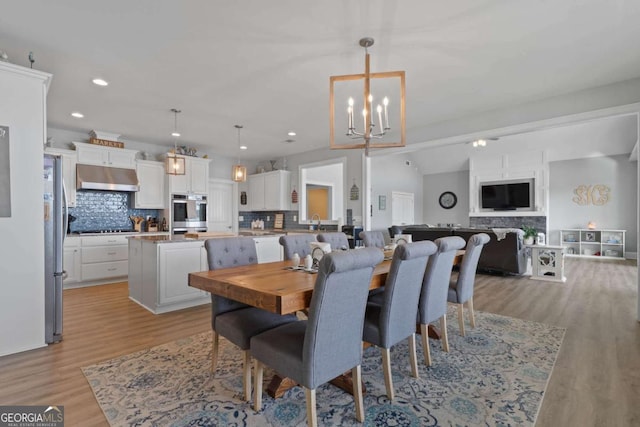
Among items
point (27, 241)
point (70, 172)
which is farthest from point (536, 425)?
point (70, 172)

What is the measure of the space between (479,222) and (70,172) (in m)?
9.87

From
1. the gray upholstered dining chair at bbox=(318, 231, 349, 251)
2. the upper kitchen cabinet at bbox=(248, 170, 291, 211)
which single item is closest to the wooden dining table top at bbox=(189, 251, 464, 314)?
the gray upholstered dining chair at bbox=(318, 231, 349, 251)

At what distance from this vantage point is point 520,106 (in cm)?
410

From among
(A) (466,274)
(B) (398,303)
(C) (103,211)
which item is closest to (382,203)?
(A) (466,274)

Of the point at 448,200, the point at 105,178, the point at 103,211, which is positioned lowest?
the point at 103,211

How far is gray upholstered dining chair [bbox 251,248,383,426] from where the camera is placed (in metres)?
1.50

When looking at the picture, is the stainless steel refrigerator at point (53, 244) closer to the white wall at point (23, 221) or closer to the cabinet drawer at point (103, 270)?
the white wall at point (23, 221)

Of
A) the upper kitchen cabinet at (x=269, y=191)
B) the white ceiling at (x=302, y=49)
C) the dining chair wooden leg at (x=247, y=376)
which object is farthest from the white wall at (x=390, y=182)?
the dining chair wooden leg at (x=247, y=376)

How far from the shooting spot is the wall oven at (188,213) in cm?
613

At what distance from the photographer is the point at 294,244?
10.3 feet

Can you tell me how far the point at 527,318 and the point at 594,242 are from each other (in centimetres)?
677

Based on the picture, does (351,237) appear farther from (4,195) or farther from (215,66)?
(4,195)

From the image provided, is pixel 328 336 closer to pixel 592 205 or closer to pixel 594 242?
pixel 594 242

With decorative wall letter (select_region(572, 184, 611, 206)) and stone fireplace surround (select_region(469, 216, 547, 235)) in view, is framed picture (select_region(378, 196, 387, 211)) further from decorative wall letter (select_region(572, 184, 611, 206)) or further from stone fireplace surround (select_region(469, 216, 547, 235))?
decorative wall letter (select_region(572, 184, 611, 206))
